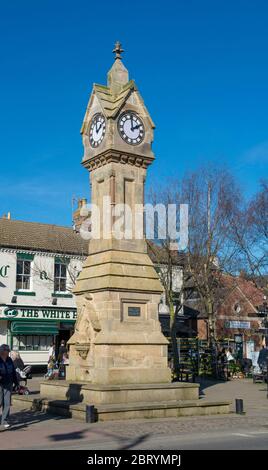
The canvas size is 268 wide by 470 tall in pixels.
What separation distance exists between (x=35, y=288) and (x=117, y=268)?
19.3 metres

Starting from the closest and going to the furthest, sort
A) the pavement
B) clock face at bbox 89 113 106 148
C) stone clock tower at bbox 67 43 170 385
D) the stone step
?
1. the pavement
2. the stone step
3. stone clock tower at bbox 67 43 170 385
4. clock face at bbox 89 113 106 148

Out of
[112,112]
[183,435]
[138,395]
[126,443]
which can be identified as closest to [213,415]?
[138,395]

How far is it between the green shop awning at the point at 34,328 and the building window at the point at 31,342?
1.51ft

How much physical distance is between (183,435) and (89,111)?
11.0 m

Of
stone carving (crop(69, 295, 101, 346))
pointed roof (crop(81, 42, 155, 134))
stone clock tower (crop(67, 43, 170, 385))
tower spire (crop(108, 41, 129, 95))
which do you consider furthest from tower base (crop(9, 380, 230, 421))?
tower spire (crop(108, 41, 129, 95))

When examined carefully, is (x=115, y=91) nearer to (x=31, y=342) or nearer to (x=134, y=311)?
(x=134, y=311)

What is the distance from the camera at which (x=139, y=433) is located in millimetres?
12406

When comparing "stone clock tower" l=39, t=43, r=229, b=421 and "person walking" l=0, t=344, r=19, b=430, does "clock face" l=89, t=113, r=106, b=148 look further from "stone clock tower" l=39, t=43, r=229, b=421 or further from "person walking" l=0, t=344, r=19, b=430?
"person walking" l=0, t=344, r=19, b=430

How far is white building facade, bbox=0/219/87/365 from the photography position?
112ft

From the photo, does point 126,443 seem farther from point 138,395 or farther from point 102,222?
point 102,222

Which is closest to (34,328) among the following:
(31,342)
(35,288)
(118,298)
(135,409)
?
(31,342)

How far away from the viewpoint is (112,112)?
17766 mm

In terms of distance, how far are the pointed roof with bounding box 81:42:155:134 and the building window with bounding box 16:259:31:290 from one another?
56.8ft

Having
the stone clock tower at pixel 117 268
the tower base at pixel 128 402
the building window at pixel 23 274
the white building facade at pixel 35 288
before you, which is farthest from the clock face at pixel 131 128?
the building window at pixel 23 274
